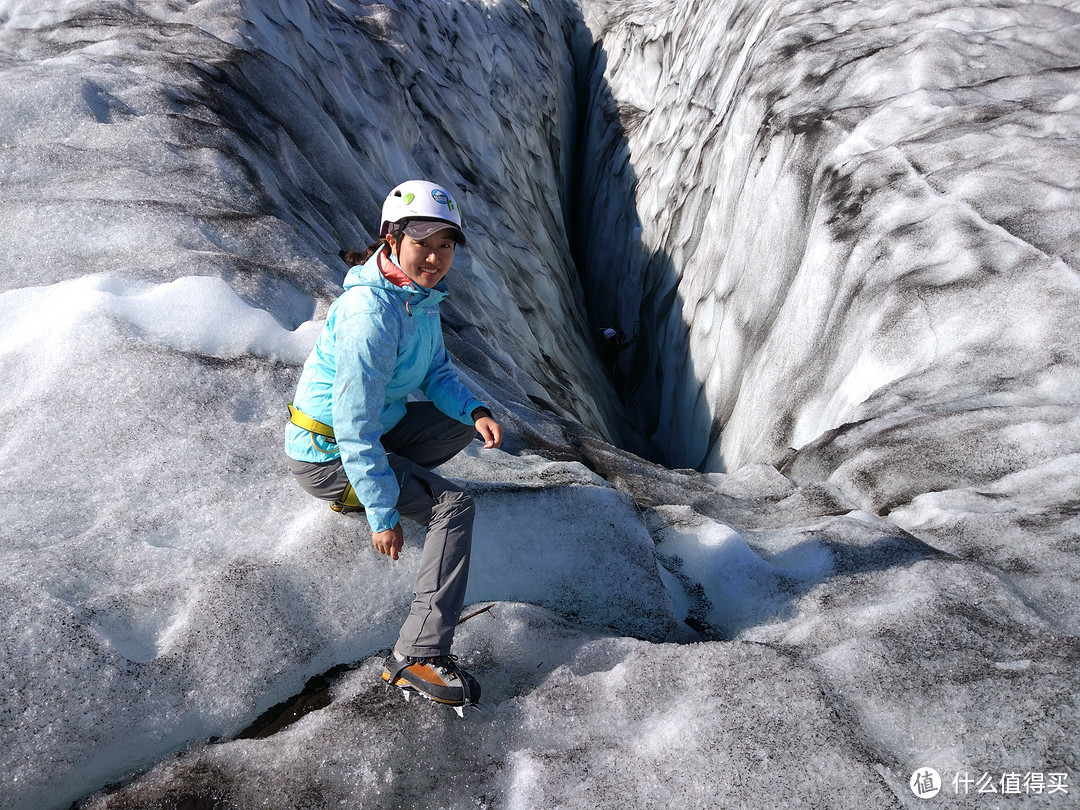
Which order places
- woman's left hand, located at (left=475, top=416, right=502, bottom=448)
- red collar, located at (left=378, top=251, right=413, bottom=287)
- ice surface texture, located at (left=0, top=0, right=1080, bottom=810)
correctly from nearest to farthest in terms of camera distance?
ice surface texture, located at (left=0, top=0, right=1080, bottom=810)
red collar, located at (left=378, top=251, right=413, bottom=287)
woman's left hand, located at (left=475, top=416, right=502, bottom=448)

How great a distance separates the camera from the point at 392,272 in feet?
5.22

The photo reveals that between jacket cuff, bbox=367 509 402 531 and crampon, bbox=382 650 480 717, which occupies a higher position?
jacket cuff, bbox=367 509 402 531

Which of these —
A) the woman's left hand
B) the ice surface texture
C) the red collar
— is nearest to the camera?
the ice surface texture

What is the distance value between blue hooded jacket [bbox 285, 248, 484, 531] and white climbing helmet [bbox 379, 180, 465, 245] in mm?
111

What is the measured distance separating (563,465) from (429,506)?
95 centimetres

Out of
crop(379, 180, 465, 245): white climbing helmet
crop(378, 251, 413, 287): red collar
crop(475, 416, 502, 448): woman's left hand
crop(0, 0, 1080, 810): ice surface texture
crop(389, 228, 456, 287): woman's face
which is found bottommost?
crop(0, 0, 1080, 810): ice surface texture

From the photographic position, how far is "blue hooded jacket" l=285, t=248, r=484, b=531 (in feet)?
4.90

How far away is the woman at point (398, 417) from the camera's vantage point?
1.47 meters

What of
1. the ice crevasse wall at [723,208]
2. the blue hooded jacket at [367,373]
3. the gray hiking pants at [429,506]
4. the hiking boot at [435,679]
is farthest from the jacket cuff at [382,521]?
the ice crevasse wall at [723,208]

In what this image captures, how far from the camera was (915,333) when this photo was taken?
3.17 metres

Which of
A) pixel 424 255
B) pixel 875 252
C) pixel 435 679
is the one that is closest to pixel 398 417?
pixel 424 255

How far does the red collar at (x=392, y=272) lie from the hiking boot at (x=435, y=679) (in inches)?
31.2

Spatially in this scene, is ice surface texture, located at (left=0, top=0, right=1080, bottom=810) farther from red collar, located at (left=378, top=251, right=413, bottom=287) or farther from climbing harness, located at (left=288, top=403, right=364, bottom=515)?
red collar, located at (left=378, top=251, right=413, bottom=287)

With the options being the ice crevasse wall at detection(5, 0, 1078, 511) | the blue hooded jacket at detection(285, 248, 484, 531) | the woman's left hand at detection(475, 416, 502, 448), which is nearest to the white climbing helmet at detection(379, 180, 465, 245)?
the blue hooded jacket at detection(285, 248, 484, 531)
